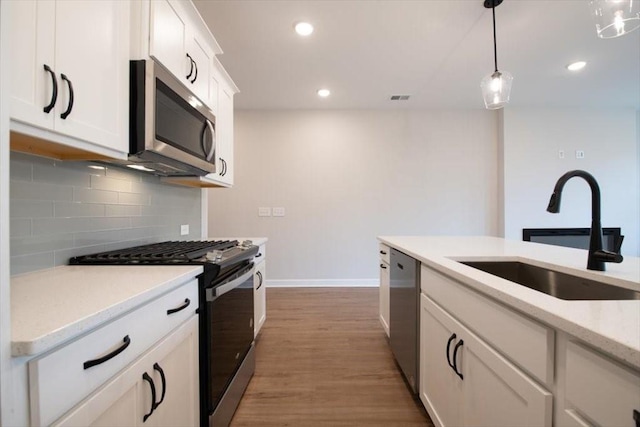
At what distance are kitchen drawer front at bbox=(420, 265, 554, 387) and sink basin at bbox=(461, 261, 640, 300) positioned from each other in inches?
16.9

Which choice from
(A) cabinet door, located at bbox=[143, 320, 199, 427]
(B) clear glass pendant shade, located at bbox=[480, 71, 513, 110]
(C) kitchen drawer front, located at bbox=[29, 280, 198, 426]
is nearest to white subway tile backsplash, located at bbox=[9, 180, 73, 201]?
(C) kitchen drawer front, located at bbox=[29, 280, 198, 426]

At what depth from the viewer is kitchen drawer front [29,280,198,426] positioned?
1.78 feet

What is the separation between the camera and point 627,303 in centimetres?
70

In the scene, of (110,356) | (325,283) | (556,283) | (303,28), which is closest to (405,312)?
(556,283)

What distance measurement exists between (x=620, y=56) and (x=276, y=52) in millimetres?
3487

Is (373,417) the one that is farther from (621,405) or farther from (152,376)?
(621,405)

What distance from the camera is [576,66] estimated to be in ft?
9.95

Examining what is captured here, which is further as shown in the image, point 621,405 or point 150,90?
point 150,90

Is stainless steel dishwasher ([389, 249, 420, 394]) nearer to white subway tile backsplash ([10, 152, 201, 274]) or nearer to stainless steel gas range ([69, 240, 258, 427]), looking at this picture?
stainless steel gas range ([69, 240, 258, 427])

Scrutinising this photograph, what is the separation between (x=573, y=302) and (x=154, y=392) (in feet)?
3.90

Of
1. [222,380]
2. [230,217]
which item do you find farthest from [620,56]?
[230,217]

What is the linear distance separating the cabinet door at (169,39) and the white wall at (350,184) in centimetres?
263

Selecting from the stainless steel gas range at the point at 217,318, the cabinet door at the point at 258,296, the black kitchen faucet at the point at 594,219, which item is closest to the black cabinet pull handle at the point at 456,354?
the black kitchen faucet at the point at 594,219

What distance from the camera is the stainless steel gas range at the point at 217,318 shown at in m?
1.19
